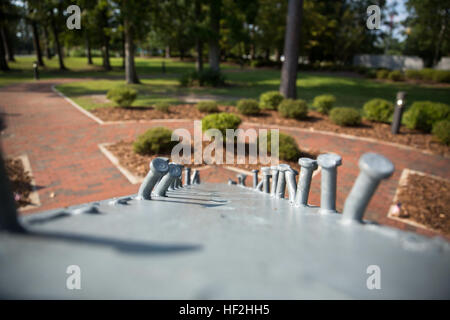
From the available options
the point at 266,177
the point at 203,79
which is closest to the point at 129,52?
the point at 203,79

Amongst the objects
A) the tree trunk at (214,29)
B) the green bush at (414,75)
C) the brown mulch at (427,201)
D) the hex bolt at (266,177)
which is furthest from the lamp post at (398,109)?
the green bush at (414,75)

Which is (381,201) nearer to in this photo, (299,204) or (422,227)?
(422,227)

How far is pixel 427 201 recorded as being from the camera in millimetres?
5672

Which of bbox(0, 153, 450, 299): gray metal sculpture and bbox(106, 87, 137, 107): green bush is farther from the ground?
bbox(106, 87, 137, 107): green bush

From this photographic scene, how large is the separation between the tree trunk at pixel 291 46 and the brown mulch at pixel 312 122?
7.95 feet

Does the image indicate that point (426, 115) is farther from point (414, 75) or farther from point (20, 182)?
point (414, 75)

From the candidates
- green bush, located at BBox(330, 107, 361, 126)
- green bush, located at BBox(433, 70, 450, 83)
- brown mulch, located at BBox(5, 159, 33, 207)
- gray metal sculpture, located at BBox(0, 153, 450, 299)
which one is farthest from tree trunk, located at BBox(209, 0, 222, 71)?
gray metal sculpture, located at BBox(0, 153, 450, 299)

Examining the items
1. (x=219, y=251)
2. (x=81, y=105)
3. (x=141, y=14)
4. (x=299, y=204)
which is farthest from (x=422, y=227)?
(x=141, y=14)

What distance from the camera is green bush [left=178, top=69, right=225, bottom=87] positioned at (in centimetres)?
2331

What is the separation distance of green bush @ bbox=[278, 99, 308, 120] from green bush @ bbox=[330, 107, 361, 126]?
4.44 feet

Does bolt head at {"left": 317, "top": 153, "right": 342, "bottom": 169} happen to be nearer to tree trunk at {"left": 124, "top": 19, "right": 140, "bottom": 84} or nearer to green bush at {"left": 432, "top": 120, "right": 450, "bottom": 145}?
A: green bush at {"left": 432, "top": 120, "right": 450, "bottom": 145}

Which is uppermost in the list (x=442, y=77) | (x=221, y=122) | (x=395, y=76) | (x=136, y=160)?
(x=395, y=76)

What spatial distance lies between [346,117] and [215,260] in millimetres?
11485

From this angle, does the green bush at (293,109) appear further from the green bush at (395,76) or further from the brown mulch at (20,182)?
the green bush at (395,76)
